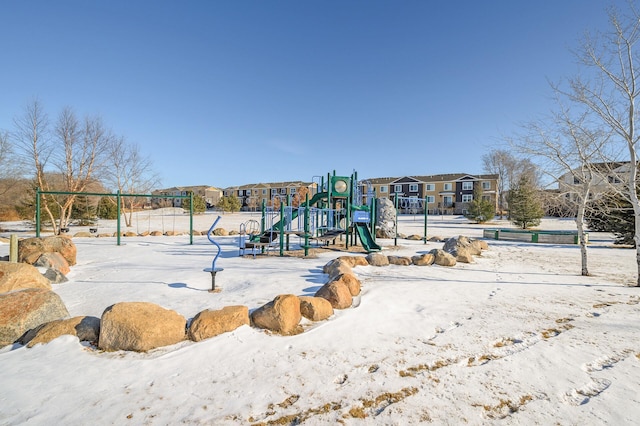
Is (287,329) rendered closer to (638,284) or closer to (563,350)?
(563,350)

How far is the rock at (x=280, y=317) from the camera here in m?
4.39

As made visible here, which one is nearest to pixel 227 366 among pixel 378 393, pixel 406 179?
pixel 378 393

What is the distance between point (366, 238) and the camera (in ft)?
42.3

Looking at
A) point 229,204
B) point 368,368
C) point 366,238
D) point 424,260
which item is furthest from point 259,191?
point 368,368

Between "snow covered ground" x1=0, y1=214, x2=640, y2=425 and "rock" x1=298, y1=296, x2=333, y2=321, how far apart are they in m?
0.16

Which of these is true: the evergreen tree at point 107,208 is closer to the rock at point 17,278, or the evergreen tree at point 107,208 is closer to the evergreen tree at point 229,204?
the evergreen tree at point 229,204

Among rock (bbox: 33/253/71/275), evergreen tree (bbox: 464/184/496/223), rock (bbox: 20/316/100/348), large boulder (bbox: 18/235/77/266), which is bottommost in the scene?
rock (bbox: 20/316/100/348)

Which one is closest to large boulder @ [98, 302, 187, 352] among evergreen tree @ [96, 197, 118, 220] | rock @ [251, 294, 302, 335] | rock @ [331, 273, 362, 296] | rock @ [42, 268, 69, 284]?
rock @ [251, 294, 302, 335]

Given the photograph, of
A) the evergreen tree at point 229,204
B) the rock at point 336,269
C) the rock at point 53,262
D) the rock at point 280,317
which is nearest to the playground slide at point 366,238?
the rock at point 336,269

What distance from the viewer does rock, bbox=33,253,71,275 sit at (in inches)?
295

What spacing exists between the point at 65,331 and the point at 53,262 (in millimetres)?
4843

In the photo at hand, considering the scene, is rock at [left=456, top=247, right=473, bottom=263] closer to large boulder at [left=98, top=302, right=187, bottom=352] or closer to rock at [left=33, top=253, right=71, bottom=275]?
large boulder at [left=98, top=302, right=187, bottom=352]

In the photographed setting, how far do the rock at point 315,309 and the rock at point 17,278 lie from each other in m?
4.47

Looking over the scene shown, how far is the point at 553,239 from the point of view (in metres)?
17.0
